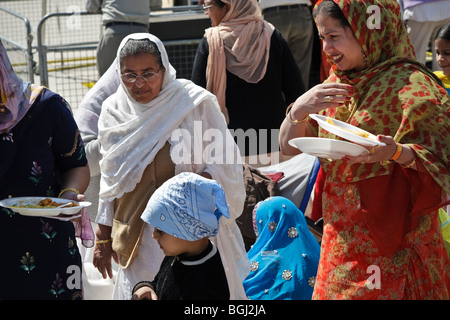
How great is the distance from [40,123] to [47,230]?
463 millimetres

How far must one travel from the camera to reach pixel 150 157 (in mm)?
4180

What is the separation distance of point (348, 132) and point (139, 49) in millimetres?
1560

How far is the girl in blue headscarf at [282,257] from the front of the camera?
15.3 feet

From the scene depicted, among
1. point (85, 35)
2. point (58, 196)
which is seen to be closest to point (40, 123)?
point (58, 196)

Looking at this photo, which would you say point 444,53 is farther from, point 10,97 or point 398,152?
point 10,97

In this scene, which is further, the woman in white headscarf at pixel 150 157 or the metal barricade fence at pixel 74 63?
the metal barricade fence at pixel 74 63

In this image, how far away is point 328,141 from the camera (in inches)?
122

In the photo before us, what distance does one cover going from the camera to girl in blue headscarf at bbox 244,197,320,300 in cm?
465

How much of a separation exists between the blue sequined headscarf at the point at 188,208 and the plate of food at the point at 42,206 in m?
0.32

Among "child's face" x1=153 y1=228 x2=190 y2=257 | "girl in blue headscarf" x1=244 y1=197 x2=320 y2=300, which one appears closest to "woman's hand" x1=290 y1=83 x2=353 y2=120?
"child's face" x1=153 y1=228 x2=190 y2=257

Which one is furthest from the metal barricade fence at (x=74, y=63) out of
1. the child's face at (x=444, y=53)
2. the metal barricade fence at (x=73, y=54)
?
the child's face at (x=444, y=53)

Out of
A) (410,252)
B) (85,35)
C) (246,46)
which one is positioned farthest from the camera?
(85,35)

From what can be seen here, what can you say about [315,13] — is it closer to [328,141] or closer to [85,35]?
[328,141]

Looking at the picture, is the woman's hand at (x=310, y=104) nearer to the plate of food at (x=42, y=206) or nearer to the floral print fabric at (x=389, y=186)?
the floral print fabric at (x=389, y=186)
